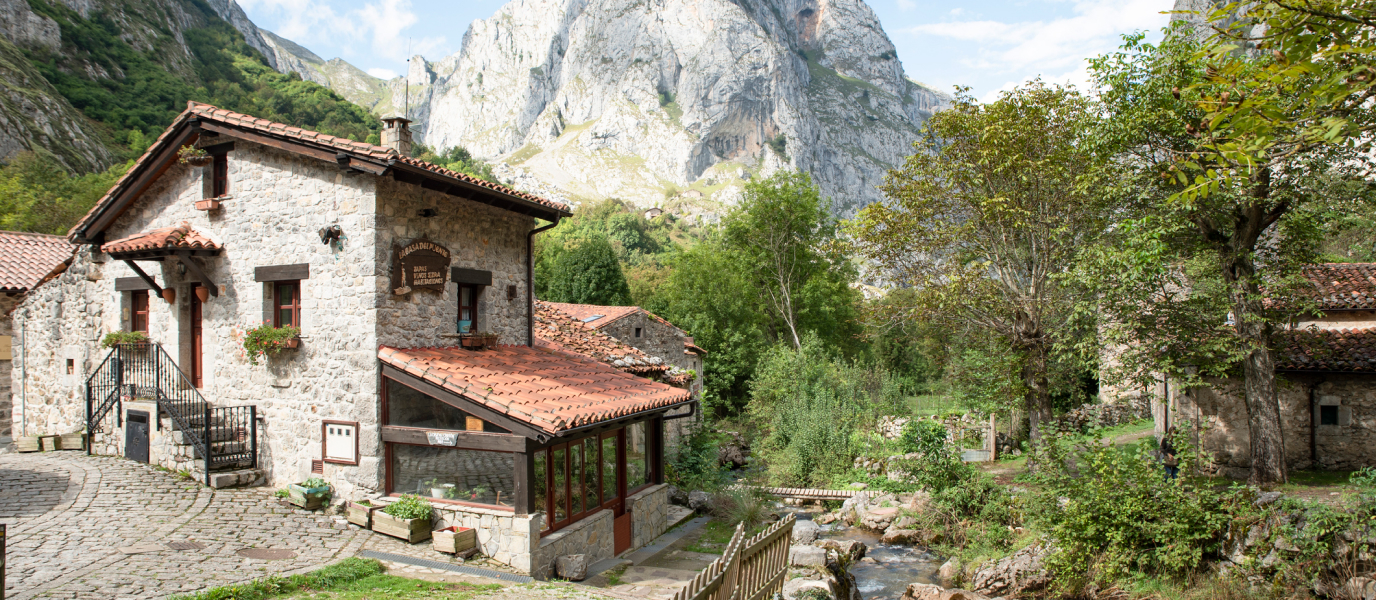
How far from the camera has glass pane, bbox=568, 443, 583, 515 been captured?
32.5 feet

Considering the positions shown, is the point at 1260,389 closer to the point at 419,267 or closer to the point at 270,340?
the point at 419,267

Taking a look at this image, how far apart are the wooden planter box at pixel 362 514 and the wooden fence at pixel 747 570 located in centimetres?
535

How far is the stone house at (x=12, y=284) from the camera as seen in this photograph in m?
15.3

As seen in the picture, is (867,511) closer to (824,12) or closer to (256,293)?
(256,293)

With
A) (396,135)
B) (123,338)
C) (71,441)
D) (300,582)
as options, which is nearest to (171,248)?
(123,338)

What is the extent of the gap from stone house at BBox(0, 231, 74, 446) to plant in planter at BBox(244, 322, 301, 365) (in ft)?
23.6

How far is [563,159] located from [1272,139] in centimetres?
12362

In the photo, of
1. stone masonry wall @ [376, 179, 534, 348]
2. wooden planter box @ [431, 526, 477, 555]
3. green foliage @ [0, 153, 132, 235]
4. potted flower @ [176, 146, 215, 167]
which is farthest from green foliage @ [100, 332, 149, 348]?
green foliage @ [0, 153, 132, 235]

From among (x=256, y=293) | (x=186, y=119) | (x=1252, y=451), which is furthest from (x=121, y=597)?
(x=1252, y=451)

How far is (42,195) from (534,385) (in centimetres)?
2858

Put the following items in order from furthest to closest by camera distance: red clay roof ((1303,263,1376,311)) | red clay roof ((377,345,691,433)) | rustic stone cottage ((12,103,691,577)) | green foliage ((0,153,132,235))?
1. green foliage ((0,153,132,235))
2. red clay roof ((1303,263,1376,311))
3. rustic stone cottage ((12,103,691,577))
4. red clay roof ((377,345,691,433))

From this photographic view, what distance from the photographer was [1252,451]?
42.5 feet

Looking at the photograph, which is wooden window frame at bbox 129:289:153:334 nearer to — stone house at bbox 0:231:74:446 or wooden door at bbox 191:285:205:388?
wooden door at bbox 191:285:205:388

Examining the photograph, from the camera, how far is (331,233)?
33.1 feet
